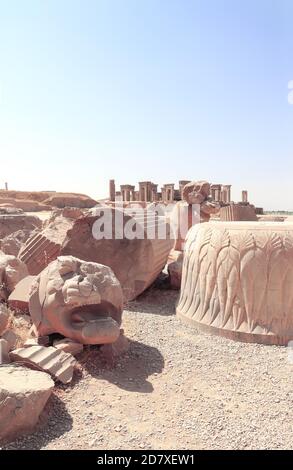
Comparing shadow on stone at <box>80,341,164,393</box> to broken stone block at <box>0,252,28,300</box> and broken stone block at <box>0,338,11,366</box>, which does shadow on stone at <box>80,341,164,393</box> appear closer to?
broken stone block at <box>0,338,11,366</box>

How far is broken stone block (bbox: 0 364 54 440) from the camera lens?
2.19 meters

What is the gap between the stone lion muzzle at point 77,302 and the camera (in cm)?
303

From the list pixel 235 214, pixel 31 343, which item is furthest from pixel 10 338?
pixel 235 214

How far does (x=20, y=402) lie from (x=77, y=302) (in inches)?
35.6

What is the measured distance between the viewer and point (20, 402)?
2232 millimetres

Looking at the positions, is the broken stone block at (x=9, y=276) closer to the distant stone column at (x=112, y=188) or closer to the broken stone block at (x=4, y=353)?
the broken stone block at (x=4, y=353)

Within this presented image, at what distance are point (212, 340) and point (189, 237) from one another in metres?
1.25

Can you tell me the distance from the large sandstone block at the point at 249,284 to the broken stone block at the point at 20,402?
1859 mm

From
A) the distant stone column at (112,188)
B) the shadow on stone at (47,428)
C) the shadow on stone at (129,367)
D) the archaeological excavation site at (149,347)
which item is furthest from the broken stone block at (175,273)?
the distant stone column at (112,188)

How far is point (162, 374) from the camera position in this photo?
3033mm

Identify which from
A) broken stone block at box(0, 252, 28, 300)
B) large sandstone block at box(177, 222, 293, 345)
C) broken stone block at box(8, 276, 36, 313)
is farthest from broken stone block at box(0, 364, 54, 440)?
broken stone block at box(0, 252, 28, 300)
